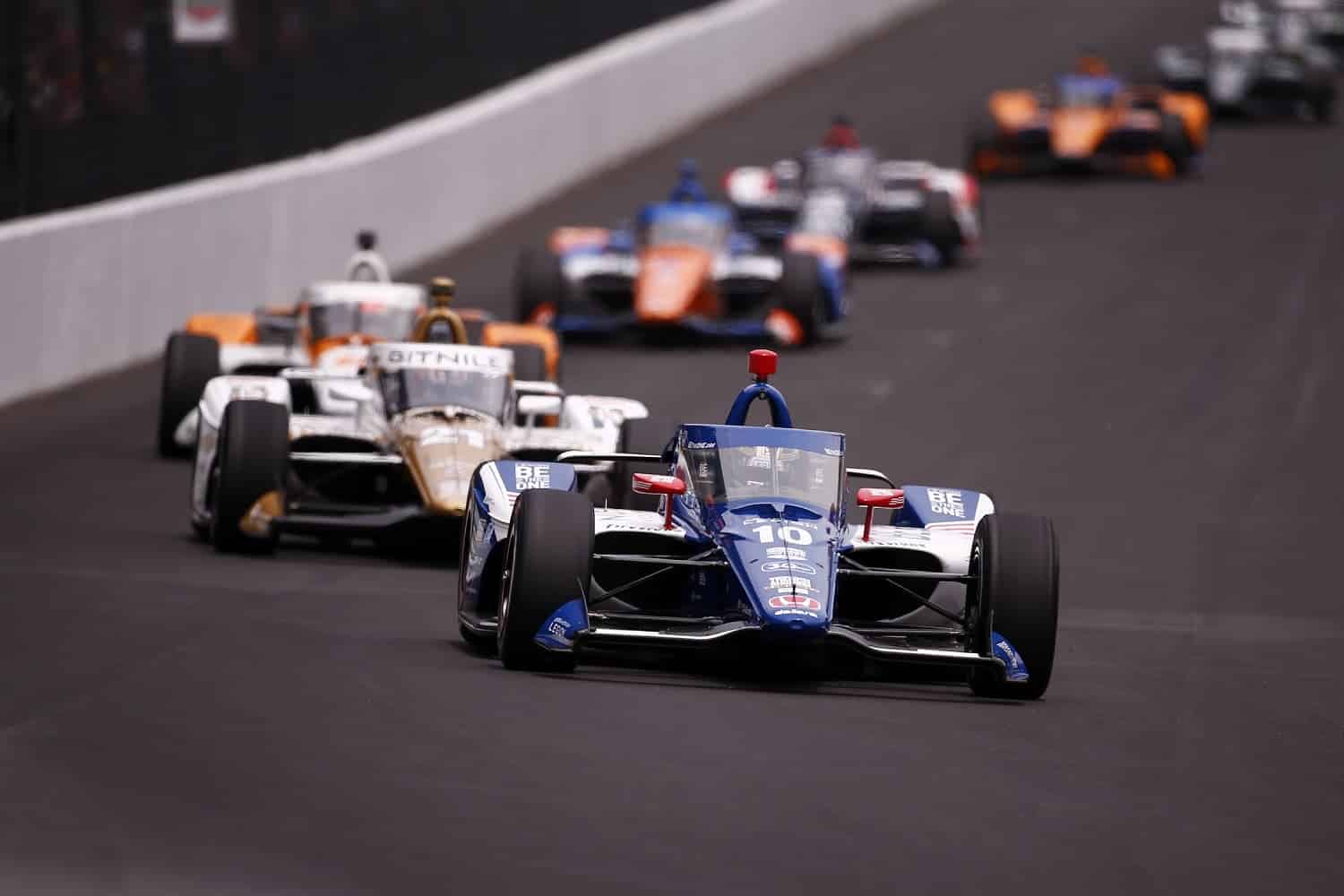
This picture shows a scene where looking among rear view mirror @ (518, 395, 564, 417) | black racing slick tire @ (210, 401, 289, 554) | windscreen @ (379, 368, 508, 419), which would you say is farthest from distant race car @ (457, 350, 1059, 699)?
rear view mirror @ (518, 395, 564, 417)

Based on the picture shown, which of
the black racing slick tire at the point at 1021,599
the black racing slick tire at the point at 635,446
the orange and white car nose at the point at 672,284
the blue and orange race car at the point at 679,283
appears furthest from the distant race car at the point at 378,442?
the blue and orange race car at the point at 679,283

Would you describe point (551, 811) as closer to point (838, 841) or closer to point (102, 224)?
point (838, 841)

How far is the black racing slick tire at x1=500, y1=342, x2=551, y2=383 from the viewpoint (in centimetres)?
2005

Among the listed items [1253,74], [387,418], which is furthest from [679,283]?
[1253,74]

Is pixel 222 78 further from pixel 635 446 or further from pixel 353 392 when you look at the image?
pixel 635 446

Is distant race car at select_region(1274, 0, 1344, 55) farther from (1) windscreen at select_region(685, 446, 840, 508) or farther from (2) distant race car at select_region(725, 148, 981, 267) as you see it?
(1) windscreen at select_region(685, 446, 840, 508)

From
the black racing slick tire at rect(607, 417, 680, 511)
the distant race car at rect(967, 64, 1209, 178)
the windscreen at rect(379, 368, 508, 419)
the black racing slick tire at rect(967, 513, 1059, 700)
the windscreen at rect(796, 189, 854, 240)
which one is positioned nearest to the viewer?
the black racing slick tire at rect(967, 513, 1059, 700)

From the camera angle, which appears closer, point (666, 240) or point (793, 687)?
point (793, 687)

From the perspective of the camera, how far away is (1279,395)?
26562 millimetres

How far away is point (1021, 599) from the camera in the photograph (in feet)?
41.5

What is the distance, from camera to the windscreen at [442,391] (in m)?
17.5

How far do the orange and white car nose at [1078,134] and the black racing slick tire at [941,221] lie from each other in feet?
23.9

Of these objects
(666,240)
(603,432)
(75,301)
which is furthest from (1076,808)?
(666,240)

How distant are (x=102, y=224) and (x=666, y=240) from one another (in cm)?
608
